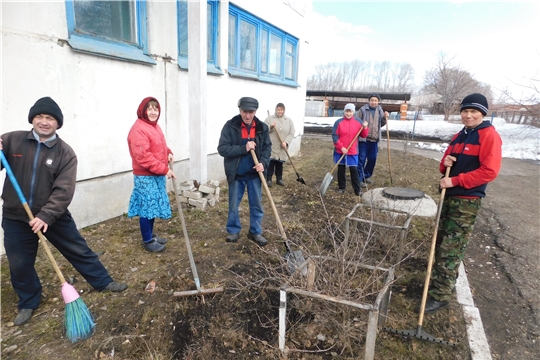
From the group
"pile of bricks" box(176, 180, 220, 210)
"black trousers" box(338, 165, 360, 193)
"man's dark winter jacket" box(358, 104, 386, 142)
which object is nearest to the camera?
"pile of bricks" box(176, 180, 220, 210)

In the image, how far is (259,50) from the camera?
820 centimetres

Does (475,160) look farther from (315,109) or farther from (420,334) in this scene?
(315,109)

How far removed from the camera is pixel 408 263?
3.99m

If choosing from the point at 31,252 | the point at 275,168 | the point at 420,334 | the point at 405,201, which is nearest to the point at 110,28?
the point at 31,252

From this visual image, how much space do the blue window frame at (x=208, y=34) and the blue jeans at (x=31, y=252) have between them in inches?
149

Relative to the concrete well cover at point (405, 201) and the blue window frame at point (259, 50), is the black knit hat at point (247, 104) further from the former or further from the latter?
the blue window frame at point (259, 50)

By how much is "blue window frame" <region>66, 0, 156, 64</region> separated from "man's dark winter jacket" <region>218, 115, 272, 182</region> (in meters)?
1.93

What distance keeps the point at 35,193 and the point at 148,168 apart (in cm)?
122

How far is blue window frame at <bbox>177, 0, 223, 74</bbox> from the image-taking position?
19.0 ft

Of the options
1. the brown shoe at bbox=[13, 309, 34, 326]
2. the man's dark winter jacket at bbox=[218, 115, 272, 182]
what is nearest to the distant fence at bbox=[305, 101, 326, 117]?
the man's dark winter jacket at bbox=[218, 115, 272, 182]

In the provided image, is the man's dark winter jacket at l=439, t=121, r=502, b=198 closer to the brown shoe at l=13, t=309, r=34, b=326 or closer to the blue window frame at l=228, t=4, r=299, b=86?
the brown shoe at l=13, t=309, r=34, b=326

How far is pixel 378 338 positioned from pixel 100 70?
4499mm

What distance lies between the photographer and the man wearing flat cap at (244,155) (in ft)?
12.9

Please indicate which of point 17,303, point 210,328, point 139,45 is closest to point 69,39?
point 139,45
